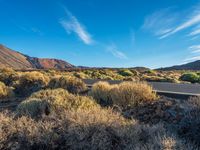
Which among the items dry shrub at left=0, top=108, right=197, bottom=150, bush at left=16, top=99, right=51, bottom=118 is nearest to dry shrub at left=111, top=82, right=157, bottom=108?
bush at left=16, top=99, right=51, bottom=118

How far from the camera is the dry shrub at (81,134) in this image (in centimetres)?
631

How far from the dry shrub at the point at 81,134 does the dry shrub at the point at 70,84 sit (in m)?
10.2

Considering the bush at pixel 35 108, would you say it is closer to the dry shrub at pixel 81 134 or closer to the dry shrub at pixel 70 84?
the dry shrub at pixel 81 134

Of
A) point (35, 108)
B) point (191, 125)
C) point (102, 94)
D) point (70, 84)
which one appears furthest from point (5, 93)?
point (191, 125)

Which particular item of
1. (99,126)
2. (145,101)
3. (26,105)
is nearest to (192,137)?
(99,126)

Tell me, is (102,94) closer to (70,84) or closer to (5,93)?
(70,84)

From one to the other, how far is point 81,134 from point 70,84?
12691 millimetres

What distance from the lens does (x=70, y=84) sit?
62.4 ft

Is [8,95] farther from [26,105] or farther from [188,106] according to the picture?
[188,106]

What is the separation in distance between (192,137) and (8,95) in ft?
45.4

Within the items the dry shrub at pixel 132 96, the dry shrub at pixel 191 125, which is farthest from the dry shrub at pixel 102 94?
the dry shrub at pixel 191 125

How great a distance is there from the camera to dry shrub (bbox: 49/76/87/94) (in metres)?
17.9

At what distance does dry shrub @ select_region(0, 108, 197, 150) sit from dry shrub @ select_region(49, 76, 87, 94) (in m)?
10.2

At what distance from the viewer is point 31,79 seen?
74.0 ft
